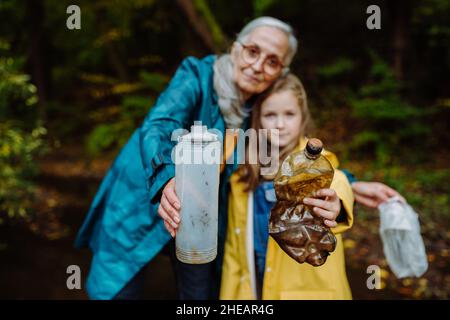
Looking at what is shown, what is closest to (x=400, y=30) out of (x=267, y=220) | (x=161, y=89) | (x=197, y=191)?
(x=161, y=89)

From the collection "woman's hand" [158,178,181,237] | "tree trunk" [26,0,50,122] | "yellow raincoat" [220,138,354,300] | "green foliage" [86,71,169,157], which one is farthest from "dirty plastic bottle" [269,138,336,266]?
"tree trunk" [26,0,50,122]

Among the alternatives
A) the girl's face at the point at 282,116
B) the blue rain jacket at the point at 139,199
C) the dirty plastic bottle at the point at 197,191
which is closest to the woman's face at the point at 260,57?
the girl's face at the point at 282,116

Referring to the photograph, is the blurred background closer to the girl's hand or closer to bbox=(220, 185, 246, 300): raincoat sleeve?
bbox=(220, 185, 246, 300): raincoat sleeve

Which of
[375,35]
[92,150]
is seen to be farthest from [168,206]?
[375,35]

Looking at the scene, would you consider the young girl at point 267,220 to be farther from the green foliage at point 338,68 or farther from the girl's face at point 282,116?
the green foliage at point 338,68

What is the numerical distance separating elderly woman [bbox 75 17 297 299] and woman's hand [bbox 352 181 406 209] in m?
0.89

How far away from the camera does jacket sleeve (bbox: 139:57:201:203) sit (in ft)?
5.39

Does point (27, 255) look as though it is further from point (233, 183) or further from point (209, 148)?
point (209, 148)

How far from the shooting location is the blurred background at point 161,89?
4.66m

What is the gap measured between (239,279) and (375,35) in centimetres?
968

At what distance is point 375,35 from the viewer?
33.8 ft

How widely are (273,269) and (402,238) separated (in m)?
0.92

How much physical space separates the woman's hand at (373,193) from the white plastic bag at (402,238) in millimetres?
31

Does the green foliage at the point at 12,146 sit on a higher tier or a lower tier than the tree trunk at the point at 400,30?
lower
